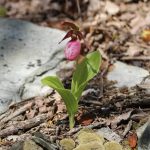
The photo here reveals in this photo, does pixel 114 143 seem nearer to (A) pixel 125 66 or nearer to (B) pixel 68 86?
(B) pixel 68 86

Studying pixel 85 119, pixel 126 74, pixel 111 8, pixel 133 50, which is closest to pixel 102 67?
pixel 126 74

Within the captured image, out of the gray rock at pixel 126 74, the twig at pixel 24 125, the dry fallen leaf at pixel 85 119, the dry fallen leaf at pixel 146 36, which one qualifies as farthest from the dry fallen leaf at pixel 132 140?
the dry fallen leaf at pixel 146 36

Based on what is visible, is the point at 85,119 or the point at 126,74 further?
the point at 126,74

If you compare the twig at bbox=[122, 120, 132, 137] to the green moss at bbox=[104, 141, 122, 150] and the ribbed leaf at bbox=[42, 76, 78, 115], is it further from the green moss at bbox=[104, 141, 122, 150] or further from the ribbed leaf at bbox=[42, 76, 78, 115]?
the ribbed leaf at bbox=[42, 76, 78, 115]

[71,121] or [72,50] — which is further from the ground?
[72,50]

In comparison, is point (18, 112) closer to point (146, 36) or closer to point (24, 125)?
point (24, 125)

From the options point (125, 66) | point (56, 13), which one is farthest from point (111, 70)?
point (56, 13)

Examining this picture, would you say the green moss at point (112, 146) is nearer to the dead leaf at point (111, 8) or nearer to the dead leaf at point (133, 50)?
the dead leaf at point (133, 50)
